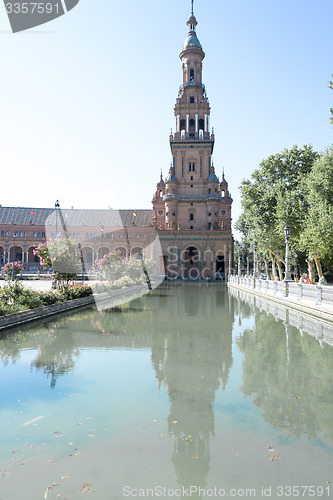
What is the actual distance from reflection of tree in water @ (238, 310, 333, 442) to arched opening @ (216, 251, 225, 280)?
2113 inches

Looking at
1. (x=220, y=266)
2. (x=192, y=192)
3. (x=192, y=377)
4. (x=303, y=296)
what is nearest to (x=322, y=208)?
(x=303, y=296)

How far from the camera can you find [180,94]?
7494 cm

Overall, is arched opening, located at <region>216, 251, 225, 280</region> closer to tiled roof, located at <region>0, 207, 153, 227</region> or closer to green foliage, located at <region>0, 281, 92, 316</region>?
tiled roof, located at <region>0, 207, 153, 227</region>

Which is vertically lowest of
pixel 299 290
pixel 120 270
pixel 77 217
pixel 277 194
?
pixel 299 290

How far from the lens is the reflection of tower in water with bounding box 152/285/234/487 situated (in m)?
4.92

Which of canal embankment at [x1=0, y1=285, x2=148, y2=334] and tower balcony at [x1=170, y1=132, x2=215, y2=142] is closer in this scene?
canal embankment at [x1=0, y1=285, x2=148, y2=334]

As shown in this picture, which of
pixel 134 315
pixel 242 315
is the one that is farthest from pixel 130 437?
pixel 242 315

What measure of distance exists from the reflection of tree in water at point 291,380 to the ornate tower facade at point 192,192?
54.9m

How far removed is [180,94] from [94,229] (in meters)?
39.6

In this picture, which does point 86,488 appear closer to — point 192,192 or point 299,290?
point 299,290

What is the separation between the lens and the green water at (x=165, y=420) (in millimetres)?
4355

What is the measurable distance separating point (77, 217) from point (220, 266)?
45563 mm

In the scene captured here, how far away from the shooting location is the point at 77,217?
97188 millimetres

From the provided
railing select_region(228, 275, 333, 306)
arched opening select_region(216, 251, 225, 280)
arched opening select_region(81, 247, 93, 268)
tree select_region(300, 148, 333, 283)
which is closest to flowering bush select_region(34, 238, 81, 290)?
railing select_region(228, 275, 333, 306)
